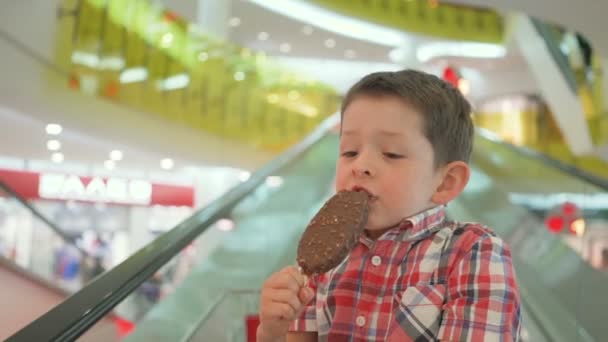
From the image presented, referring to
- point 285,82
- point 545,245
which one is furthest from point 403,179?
point 285,82

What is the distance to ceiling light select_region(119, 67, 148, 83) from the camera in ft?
40.4

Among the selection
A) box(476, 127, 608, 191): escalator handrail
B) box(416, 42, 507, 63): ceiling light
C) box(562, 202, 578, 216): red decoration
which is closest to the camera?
box(476, 127, 608, 191): escalator handrail

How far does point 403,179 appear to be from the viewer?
4.71 feet

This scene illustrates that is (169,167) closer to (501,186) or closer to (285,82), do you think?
(285,82)

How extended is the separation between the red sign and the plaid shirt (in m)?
8.41

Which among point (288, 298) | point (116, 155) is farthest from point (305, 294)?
point (116, 155)

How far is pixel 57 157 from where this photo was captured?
36.2 feet

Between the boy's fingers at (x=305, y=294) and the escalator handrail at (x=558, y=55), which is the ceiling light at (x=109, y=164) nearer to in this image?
the escalator handrail at (x=558, y=55)

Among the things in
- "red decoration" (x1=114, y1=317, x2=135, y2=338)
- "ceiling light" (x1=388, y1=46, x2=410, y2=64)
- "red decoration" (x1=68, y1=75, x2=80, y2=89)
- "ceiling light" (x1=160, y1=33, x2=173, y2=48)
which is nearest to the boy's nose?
"red decoration" (x1=114, y1=317, x2=135, y2=338)

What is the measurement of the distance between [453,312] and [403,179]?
29 cm

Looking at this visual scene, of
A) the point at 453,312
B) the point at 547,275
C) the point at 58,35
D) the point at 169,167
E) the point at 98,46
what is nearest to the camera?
the point at 453,312

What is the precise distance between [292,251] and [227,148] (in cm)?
1052

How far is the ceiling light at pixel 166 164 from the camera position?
13345mm

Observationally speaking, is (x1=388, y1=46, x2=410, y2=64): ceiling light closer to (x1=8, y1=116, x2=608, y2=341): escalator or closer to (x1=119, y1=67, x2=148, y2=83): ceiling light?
(x1=119, y1=67, x2=148, y2=83): ceiling light
